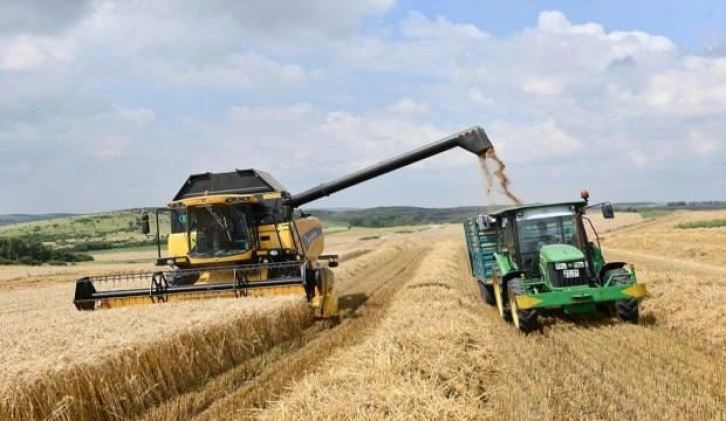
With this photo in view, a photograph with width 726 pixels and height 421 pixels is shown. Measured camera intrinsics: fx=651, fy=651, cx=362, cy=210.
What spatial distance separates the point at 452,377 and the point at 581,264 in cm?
440

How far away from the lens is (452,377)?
20.3 ft

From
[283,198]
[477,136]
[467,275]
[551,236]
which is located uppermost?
[477,136]

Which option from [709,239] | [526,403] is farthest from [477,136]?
[709,239]

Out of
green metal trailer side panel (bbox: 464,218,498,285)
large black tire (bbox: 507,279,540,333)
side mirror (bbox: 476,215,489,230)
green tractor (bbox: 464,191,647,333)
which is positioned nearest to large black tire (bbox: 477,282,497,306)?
green metal trailer side panel (bbox: 464,218,498,285)

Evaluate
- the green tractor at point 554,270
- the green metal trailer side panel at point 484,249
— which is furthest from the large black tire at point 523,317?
the green metal trailer side panel at point 484,249

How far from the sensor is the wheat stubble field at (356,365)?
5340mm

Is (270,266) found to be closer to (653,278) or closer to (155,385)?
(155,385)

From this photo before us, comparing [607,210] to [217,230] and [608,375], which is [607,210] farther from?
[217,230]

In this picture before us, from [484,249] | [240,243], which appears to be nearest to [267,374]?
[240,243]

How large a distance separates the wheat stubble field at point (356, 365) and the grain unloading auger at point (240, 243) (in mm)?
1064

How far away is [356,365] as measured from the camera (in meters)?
6.57

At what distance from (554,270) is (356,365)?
4.37 meters

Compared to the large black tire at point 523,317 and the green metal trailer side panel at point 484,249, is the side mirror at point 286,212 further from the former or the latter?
the large black tire at point 523,317

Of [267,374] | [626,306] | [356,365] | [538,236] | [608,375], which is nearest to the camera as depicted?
[608,375]
